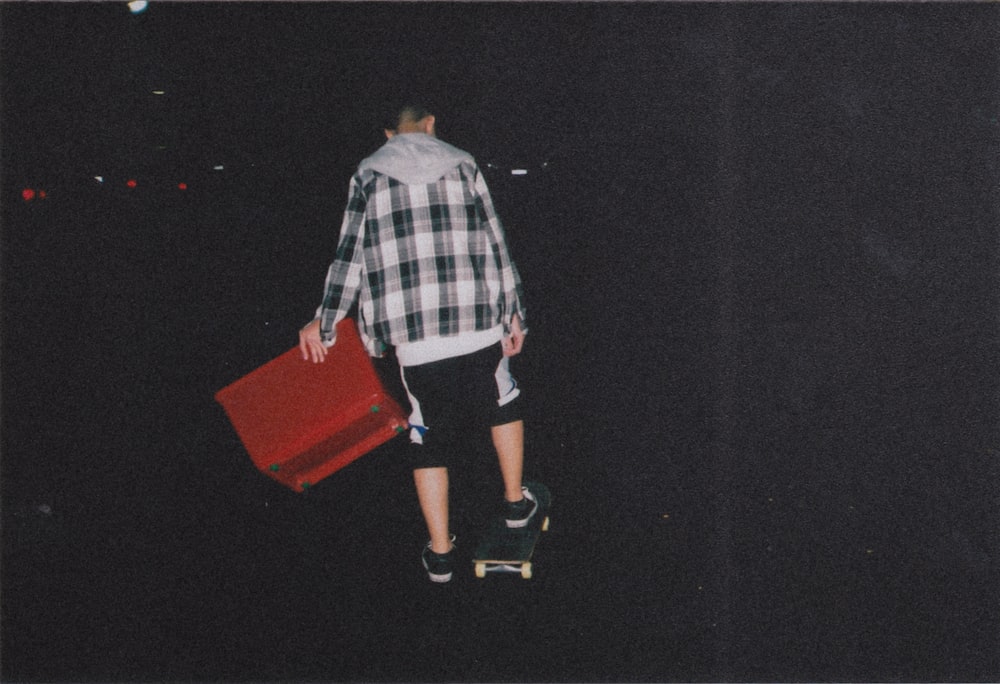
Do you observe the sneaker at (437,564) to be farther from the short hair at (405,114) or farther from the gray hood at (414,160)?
the short hair at (405,114)

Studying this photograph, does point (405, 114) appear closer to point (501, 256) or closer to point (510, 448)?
point (501, 256)

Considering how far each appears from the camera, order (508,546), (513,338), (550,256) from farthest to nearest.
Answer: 1. (550,256)
2. (508,546)
3. (513,338)

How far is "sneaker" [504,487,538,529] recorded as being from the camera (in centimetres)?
228

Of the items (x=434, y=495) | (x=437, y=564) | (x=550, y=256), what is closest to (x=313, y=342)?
(x=434, y=495)

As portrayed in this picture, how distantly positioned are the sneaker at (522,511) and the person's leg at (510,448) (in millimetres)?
73

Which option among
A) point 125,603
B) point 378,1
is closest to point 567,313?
point 378,1

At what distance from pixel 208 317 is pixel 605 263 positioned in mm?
1446

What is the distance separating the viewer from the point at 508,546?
2.26 meters

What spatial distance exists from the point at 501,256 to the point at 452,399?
42cm

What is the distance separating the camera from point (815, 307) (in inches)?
102

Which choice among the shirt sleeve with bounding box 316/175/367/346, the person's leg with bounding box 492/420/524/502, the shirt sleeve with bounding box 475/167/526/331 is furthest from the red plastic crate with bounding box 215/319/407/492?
the shirt sleeve with bounding box 475/167/526/331

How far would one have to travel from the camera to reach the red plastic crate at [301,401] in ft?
7.11

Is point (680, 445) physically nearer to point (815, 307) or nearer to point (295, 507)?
point (815, 307)

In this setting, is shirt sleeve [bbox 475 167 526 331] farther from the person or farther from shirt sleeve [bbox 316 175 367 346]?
shirt sleeve [bbox 316 175 367 346]
